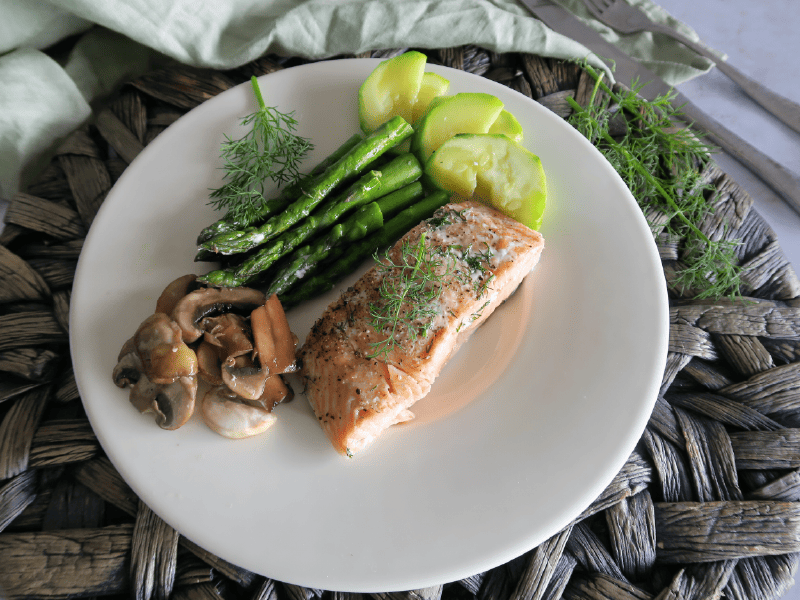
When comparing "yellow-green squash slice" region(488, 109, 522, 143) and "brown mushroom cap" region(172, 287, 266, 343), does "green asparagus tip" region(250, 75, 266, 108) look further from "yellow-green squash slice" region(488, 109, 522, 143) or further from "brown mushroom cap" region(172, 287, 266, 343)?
"yellow-green squash slice" region(488, 109, 522, 143)

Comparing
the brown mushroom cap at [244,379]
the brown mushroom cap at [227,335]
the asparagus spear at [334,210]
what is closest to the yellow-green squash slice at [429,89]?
the asparagus spear at [334,210]

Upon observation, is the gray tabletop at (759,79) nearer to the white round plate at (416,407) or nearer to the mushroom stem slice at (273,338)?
the white round plate at (416,407)

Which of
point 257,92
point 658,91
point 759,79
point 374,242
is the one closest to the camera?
point 374,242

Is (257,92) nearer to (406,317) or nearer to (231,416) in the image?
(406,317)

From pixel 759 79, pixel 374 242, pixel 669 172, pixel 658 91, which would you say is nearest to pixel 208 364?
pixel 374 242

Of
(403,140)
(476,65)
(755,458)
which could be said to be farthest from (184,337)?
(755,458)

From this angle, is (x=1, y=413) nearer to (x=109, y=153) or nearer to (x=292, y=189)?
(x=109, y=153)
